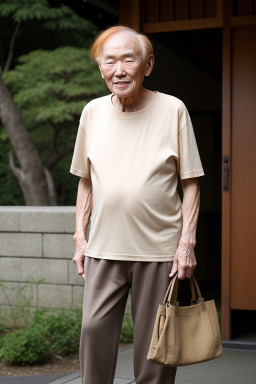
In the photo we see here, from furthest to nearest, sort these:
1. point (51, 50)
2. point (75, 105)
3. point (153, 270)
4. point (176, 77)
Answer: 1. point (51, 50)
2. point (75, 105)
3. point (176, 77)
4. point (153, 270)

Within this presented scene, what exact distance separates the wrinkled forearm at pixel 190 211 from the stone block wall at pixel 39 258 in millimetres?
3290

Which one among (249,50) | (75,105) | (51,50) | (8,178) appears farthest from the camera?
(8,178)

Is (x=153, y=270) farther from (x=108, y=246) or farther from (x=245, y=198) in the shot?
(x=245, y=198)

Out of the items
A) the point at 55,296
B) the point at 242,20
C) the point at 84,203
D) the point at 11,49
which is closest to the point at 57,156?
the point at 11,49

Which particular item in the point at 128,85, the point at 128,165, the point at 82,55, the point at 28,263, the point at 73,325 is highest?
the point at 82,55

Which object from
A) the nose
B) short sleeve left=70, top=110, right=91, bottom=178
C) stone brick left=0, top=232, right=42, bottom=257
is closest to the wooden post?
stone brick left=0, top=232, right=42, bottom=257

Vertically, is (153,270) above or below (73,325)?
above

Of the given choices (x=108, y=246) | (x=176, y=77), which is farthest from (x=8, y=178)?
(x=108, y=246)

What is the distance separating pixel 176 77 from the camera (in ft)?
23.9

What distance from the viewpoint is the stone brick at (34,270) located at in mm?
6199

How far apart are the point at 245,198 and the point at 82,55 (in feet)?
33.2

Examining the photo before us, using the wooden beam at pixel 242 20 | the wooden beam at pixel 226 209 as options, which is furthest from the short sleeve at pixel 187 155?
the wooden beam at pixel 242 20

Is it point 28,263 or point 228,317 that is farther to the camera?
point 28,263

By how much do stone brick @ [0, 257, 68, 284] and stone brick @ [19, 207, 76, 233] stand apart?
283 millimetres
